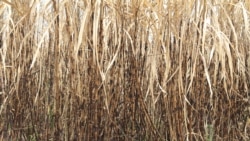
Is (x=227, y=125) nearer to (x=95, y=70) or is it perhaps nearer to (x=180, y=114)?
(x=180, y=114)

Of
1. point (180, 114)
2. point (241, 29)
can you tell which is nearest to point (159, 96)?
point (180, 114)

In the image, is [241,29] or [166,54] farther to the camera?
[241,29]

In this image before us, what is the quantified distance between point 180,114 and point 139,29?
1.02ft

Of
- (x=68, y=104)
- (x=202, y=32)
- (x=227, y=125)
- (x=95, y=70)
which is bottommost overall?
(x=227, y=125)

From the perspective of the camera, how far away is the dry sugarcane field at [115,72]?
1226 millimetres

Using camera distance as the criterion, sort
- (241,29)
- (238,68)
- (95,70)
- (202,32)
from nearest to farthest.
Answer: (95,70), (202,32), (238,68), (241,29)

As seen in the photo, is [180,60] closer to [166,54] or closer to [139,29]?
[166,54]

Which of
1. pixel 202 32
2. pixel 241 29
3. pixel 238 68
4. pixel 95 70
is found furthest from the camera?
pixel 241 29

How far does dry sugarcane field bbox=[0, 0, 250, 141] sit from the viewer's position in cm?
123

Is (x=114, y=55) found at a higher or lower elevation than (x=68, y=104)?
higher

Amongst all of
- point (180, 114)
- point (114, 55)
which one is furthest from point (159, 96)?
point (114, 55)

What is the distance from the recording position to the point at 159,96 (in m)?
1.34

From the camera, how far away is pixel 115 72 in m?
1.27

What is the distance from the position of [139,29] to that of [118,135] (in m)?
0.35
